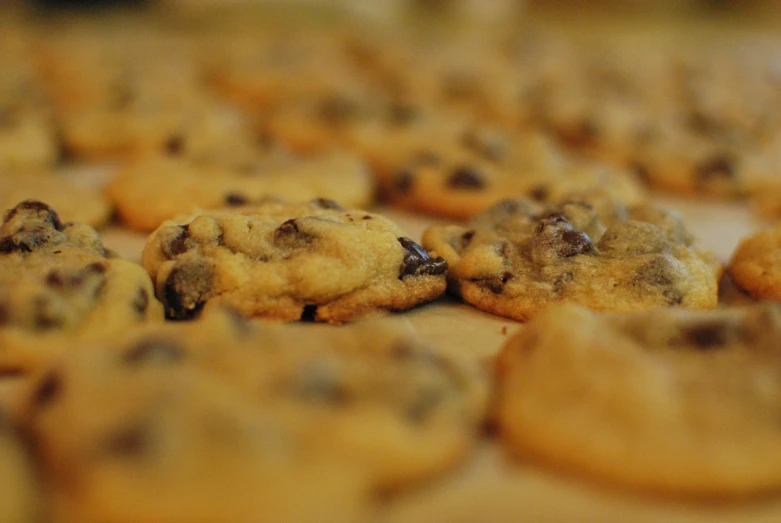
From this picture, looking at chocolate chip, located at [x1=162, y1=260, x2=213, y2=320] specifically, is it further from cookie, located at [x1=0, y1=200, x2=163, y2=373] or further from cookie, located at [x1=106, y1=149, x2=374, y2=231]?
cookie, located at [x1=106, y1=149, x2=374, y2=231]

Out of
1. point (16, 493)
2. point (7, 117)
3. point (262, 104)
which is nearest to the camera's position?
point (16, 493)

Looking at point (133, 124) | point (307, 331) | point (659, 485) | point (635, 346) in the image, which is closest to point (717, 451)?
point (659, 485)

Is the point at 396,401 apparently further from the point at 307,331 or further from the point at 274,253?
the point at 274,253

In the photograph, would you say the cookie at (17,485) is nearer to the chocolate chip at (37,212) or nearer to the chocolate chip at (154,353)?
the chocolate chip at (154,353)

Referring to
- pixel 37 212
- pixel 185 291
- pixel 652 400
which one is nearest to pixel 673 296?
pixel 652 400

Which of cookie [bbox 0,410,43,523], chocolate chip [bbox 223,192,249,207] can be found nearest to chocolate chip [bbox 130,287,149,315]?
cookie [bbox 0,410,43,523]

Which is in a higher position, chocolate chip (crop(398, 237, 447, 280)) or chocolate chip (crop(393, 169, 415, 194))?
chocolate chip (crop(398, 237, 447, 280))

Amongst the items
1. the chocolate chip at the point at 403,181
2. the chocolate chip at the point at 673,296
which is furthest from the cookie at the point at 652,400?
the chocolate chip at the point at 403,181
